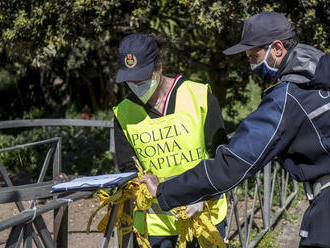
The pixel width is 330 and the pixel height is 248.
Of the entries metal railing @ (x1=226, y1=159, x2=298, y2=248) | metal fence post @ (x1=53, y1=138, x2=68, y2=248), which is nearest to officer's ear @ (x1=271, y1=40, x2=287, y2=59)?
metal fence post @ (x1=53, y1=138, x2=68, y2=248)

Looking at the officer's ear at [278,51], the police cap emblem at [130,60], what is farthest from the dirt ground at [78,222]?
the officer's ear at [278,51]

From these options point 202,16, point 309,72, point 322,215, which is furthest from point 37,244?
point 202,16

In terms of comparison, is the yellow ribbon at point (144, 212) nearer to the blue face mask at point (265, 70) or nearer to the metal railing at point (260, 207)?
the blue face mask at point (265, 70)

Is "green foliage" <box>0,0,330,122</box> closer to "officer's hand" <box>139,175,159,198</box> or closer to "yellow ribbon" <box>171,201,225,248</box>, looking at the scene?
"yellow ribbon" <box>171,201,225,248</box>

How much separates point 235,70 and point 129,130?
507 cm

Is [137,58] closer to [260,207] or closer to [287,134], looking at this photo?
[287,134]

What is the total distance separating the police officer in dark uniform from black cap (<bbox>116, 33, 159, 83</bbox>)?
19.3 inches

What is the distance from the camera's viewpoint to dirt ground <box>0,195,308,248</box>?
5051mm

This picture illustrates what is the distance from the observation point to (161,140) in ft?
8.19

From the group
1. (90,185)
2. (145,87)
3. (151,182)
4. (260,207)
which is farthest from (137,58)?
(260,207)

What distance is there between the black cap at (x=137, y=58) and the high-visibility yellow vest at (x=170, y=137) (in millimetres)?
218

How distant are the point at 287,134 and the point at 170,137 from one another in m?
0.73

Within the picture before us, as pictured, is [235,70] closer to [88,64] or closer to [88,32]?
[88,32]

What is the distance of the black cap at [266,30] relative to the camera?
6.79 ft
